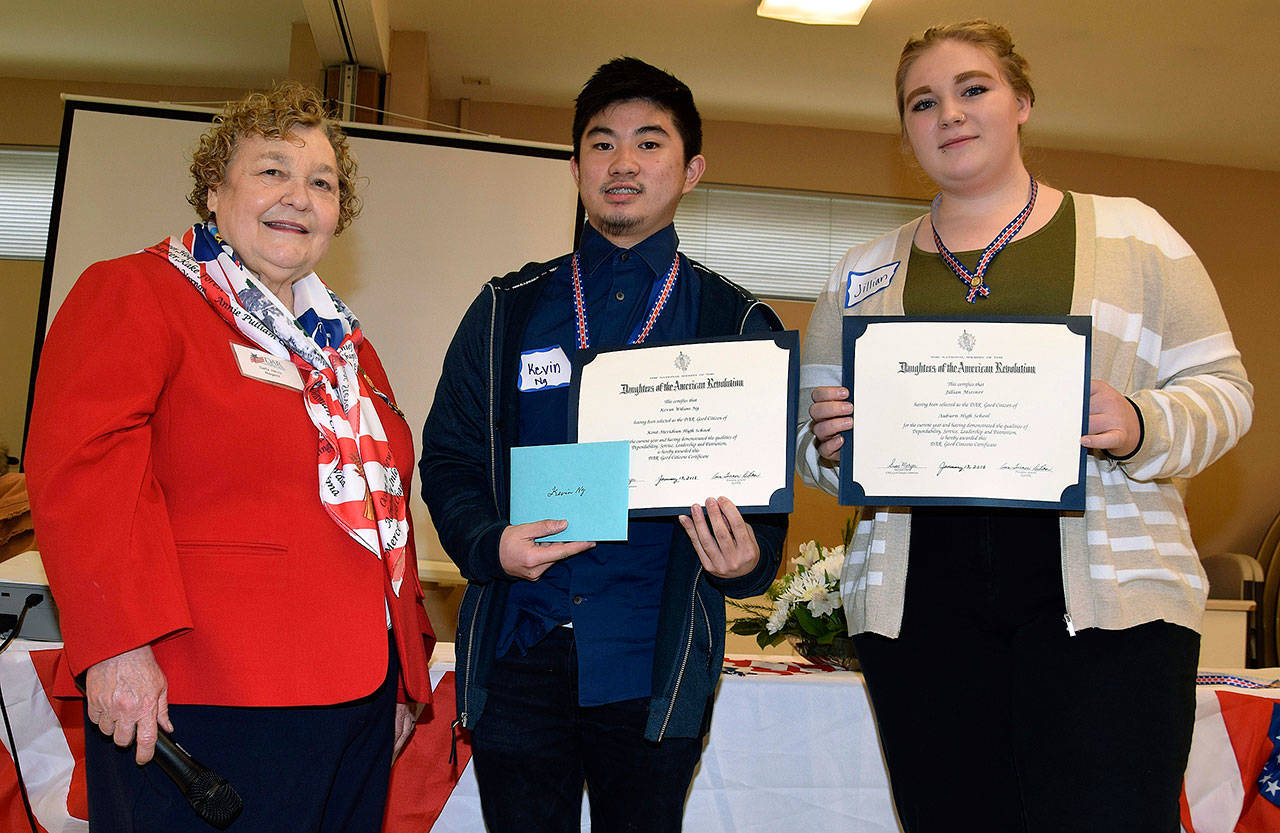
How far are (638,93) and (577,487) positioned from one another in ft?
2.73

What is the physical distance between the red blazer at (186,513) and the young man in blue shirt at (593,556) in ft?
0.76

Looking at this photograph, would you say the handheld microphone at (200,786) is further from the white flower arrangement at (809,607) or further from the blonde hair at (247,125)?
the white flower arrangement at (809,607)

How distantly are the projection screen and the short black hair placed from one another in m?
3.33

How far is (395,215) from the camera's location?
209 inches

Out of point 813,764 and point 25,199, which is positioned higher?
point 25,199

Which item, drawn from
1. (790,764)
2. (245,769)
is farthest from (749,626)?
(245,769)

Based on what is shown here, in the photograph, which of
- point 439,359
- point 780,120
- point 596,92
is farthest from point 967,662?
point 780,120

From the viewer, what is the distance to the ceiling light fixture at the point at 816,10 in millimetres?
5422

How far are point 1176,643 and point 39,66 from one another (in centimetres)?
758

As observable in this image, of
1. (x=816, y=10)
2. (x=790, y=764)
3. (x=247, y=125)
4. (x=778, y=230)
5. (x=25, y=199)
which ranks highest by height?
(x=816, y=10)

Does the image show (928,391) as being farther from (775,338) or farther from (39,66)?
(39,66)

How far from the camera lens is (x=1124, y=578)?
1.47 meters
